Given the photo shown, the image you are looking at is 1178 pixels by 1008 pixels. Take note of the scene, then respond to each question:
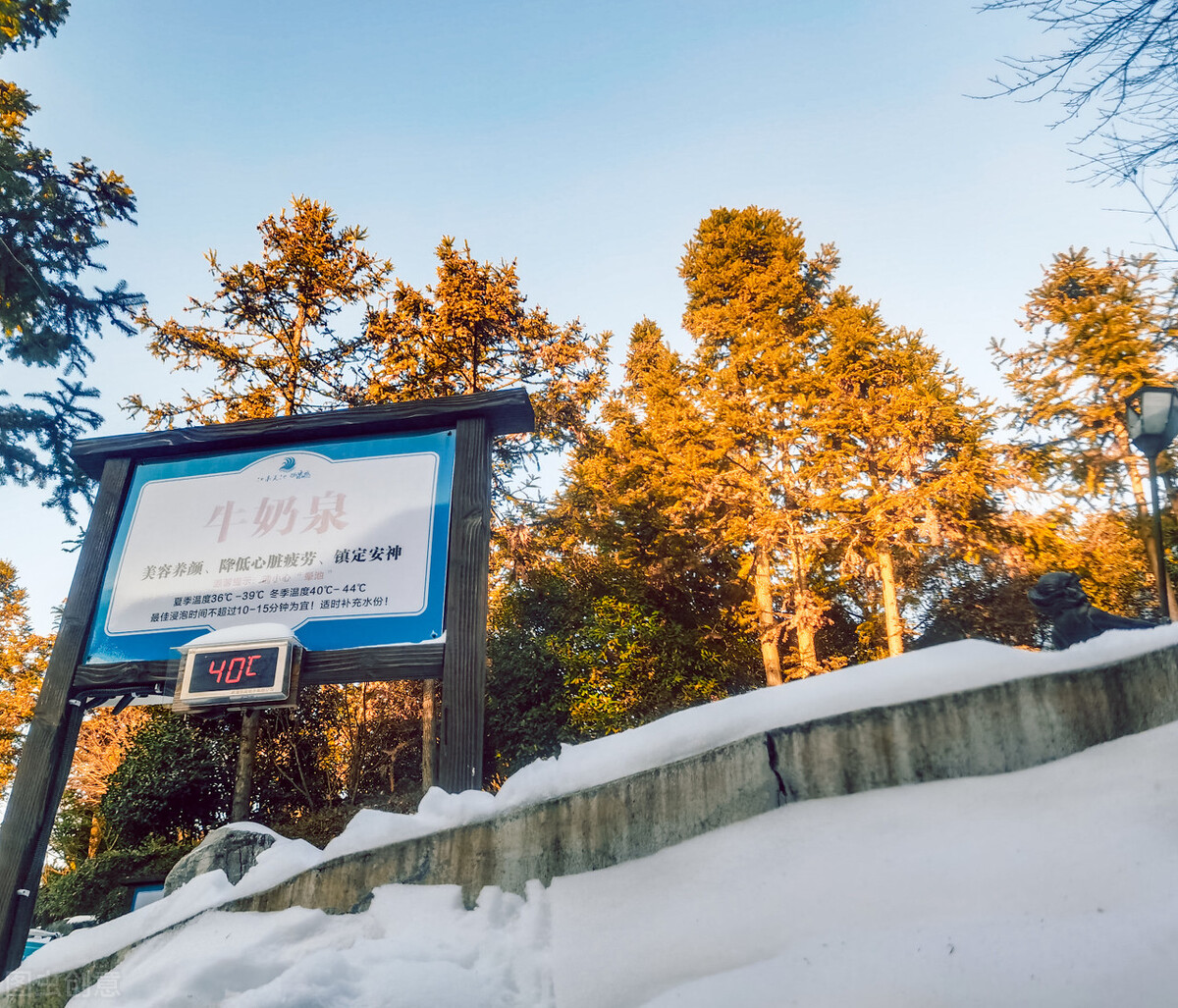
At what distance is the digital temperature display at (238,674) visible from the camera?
5.36 m

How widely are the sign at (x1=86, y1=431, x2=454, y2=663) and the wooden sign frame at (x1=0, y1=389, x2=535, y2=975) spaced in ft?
0.41

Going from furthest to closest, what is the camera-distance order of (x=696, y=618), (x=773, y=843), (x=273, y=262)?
(x=696, y=618) < (x=273, y=262) < (x=773, y=843)

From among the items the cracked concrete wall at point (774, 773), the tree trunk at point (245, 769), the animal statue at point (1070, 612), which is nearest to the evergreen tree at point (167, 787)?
the tree trunk at point (245, 769)

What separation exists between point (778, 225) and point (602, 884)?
21.6m

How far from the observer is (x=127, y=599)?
631 centimetres

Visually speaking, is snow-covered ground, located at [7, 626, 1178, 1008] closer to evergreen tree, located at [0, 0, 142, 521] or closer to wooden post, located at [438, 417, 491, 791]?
wooden post, located at [438, 417, 491, 791]

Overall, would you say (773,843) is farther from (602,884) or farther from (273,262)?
(273,262)

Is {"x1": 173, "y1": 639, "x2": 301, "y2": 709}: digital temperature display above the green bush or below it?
above

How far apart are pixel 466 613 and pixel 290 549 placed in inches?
72.2

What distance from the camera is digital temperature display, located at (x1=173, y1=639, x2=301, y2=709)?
536 cm

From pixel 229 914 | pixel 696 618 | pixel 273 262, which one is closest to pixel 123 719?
pixel 273 262

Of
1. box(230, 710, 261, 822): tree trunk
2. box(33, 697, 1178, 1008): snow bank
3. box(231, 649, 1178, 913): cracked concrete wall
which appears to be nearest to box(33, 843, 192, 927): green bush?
box(230, 710, 261, 822): tree trunk

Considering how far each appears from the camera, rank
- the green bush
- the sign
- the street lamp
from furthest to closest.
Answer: the green bush
the street lamp
the sign

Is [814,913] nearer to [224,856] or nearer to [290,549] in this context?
[224,856]
